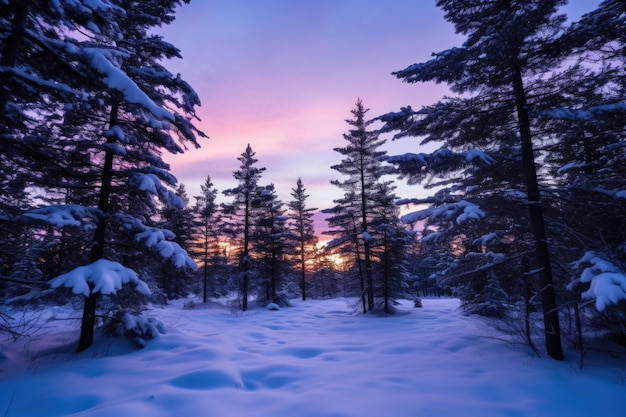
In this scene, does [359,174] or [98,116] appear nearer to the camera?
[98,116]

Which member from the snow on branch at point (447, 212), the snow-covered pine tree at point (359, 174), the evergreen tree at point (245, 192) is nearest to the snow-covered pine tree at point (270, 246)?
the evergreen tree at point (245, 192)

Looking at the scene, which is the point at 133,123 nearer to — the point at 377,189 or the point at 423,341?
the point at 423,341

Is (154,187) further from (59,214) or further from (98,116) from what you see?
(98,116)

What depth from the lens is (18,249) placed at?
Result: 21.0 ft

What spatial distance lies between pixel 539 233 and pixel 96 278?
31.7ft

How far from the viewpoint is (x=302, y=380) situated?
583 cm

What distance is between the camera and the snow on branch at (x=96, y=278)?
16.4ft

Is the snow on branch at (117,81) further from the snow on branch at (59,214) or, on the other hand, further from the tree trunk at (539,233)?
the tree trunk at (539,233)

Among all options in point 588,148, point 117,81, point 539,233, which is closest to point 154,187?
point 117,81

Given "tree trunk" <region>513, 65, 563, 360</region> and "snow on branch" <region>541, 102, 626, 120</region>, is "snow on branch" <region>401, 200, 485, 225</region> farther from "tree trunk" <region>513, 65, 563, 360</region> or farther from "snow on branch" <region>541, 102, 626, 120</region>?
"snow on branch" <region>541, 102, 626, 120</region>

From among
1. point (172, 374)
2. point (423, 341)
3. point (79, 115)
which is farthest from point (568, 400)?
point (79, 115)

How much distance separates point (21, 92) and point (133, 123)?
9.61 ft

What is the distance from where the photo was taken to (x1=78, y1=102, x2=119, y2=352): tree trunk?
7.56 metres

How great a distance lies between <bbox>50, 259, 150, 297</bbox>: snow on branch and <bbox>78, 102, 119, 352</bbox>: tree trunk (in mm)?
2220
